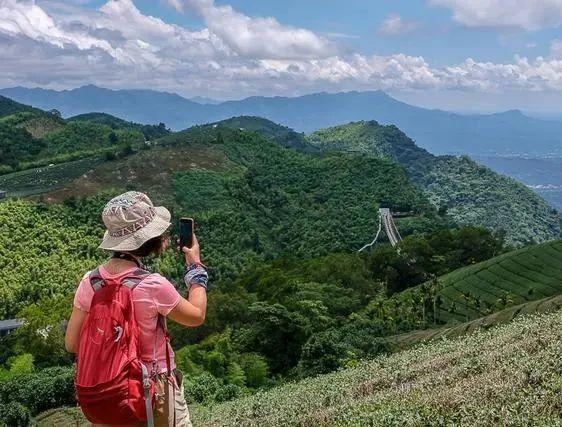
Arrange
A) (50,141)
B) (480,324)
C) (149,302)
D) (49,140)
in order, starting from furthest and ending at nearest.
Result: (49,140)
(50,141)
(480,324)
(149,302)

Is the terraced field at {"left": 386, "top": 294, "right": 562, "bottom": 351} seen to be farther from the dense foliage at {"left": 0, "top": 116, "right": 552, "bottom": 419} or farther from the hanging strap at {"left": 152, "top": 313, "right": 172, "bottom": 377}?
the hanging strap at {"left": 152, "top": 313, "right": 172, "bottom": 377}

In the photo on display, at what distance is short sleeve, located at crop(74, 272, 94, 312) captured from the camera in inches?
156

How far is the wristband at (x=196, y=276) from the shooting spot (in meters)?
4.21

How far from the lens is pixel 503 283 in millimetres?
48250

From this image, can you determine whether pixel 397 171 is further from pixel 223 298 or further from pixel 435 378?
pixel 435 378

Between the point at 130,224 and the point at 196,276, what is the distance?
1.82 feet

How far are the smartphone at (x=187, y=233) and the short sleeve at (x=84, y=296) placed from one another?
0.68 meters

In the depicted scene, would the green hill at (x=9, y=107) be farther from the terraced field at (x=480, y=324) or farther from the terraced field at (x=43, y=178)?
the terraced field at (x=480, y=324)

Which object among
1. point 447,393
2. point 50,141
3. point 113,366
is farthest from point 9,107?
point 113,366

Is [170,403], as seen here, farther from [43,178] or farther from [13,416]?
[43,178]

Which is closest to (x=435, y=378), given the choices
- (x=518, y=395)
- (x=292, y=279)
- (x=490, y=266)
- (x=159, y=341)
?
(x=518, y=395)

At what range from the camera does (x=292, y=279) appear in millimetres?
44188

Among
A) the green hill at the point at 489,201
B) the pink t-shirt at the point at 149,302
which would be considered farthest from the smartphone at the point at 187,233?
the green hill at the point at 489,201

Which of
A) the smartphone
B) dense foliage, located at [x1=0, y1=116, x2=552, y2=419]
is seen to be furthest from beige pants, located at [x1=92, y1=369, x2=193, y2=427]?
dense foliage, located at [x1=0, y1=116, x2=552, y2=419]
